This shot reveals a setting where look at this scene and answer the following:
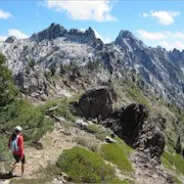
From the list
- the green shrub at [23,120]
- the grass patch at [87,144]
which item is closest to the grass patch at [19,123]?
the green shrub at [23,120]

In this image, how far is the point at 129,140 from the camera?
189 ft

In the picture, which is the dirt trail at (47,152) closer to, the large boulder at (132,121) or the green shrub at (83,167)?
the green shrub at (83,167)

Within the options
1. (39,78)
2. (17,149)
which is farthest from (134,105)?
(39,78)

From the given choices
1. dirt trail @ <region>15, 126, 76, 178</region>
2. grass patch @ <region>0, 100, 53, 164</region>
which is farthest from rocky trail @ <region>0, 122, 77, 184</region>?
grass patch @ <region>0, 100, 53, 164</region>

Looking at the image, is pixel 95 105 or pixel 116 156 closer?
pixel 116 156

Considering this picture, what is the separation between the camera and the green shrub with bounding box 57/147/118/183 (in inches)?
1008

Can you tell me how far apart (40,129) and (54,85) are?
337 feet

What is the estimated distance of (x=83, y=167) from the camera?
2603 centimetres

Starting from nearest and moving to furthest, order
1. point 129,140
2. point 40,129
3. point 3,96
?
1. point 3,96
2. point 40,129
3. point 129,140

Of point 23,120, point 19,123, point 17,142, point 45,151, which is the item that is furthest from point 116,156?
point 17,142

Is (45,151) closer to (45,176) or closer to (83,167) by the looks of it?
(83,167)

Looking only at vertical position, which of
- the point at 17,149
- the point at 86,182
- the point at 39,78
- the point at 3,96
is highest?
the point at 39,78

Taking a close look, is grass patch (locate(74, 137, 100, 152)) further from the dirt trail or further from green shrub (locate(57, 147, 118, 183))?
green shrub (locate(57, 147, 118, 183))

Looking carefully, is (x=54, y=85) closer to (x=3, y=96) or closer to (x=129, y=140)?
(x=129, y=140)
